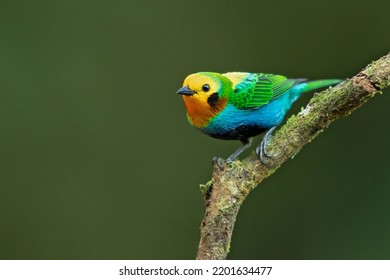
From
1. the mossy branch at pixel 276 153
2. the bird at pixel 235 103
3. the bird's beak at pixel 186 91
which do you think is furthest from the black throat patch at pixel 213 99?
the mossy branch at pixel 276 153

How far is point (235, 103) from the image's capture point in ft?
12.9

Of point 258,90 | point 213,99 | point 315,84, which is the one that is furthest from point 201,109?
point 315,84

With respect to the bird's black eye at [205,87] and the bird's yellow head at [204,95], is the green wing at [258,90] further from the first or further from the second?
the bird's black eye at [205,87]

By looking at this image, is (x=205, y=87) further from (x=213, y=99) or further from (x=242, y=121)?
(x=242, y=121)

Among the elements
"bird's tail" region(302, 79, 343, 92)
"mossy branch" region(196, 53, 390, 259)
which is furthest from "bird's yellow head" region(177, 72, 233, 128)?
"bird's tail" region(302, 79, 343, 92)

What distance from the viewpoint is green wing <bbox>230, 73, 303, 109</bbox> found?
12.9 feet

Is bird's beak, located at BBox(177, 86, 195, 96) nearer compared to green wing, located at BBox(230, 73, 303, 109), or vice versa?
bird's beak, located at BBox(177, 86, 195, 96)

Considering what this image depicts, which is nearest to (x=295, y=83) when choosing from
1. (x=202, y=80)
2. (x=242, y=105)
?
(x=242, y=105)

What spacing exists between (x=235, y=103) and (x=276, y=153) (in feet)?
2.50

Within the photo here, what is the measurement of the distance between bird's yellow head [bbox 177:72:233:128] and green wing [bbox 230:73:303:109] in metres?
0.08

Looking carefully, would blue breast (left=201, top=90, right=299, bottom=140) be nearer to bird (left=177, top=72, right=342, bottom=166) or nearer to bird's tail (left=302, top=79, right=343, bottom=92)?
bird (left=177, top=72, right=342, bottom=166)

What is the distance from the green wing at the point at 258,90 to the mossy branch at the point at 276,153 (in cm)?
70

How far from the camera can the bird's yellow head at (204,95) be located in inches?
142
